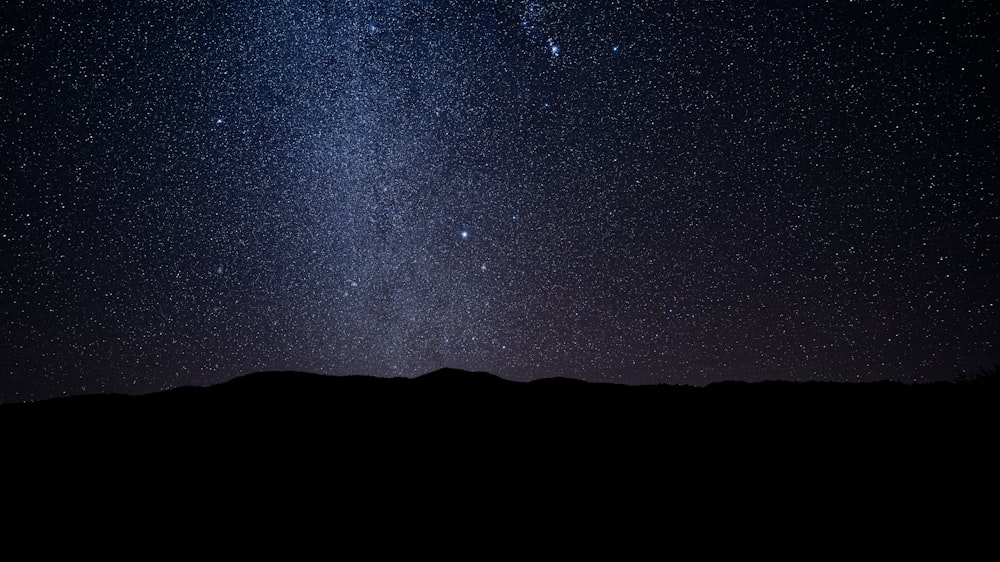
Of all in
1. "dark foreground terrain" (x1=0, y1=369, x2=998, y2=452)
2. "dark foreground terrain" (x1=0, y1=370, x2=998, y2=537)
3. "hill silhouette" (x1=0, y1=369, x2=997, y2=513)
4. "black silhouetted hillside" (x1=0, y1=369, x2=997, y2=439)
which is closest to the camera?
"dark foreground terrain" (x1=0, y1=370, x2=998, y2=537)

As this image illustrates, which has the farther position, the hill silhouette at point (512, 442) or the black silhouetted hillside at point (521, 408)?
the black silhouetted hillside at point (521, 408)

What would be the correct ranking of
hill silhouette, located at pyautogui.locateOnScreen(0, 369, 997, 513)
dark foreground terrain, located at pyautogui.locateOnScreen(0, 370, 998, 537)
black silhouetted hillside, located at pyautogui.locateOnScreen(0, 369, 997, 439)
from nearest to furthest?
dark foreground terrain, located at pyautogui.locateOnScreen(0, 370, 998, 537), hill silhouette, located at pyautogui.locateOnScreen(0, 369, 997, 513), black silhouetted hillside, located at pyautogui.locateOnScreen(0, 369, 997, 439)

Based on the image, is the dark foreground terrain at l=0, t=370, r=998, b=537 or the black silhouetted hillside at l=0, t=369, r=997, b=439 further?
the black silhouetted hillside at l=0, t=369, r=997, b=439

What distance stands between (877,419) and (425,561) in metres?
4.18

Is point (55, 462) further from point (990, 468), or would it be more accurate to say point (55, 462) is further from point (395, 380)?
point (990, 468)

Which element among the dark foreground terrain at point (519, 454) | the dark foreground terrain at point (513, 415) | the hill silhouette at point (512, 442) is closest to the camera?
the dark foreground terrain at point (519, 454)

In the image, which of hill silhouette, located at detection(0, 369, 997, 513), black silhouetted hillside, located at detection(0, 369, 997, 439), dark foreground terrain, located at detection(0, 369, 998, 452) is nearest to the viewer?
hill silhouette, located at detection(0, 369, 997, 513)

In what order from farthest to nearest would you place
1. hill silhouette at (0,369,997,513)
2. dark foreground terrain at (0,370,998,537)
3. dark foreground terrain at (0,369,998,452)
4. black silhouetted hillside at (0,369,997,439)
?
black silhouetted hillside at (0,369,997,439)
dark foreground terrain at (0,369,998,452)
hill silhouette at (0,369,997,513)
dark foreground terrain at (0,370,998,537)

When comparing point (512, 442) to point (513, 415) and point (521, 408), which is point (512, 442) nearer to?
point (513, 415)

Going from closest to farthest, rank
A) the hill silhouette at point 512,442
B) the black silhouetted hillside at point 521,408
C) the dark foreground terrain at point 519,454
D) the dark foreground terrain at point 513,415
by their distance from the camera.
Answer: the dark foreground terrain at point 519,454, the hill silhouette at point 512,442, the dark foreground terrain at point 513,415, the black silhouetted hillside at point 521,408

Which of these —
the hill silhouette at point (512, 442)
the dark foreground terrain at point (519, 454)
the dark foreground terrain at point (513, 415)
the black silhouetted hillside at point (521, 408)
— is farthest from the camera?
the black silhouetted hillside at point (521, 408)

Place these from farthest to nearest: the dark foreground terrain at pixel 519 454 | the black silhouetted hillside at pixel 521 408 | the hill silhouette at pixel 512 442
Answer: the black silhouetted hillside at pixel 521 408
the hill silhouette at pixel 512 442
the dark foreground terrain at pixel 519 454

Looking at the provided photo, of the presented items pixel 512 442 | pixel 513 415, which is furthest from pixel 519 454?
pixel 513 415

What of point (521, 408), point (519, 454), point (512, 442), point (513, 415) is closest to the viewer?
point (519, 454)
